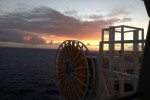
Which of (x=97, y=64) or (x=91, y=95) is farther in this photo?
(x=91, y=95)

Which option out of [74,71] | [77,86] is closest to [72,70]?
[74,71]

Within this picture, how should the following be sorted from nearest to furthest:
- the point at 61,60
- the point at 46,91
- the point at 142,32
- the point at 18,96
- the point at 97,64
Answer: the point at 97,64
the point at 142,32
the point at 61,60
the point at 18,96
the point at 46,91

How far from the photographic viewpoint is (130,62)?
55.9 feet

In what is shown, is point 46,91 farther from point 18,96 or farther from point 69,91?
point 69,91

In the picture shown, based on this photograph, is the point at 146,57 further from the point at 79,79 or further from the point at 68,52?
the point at 68,52

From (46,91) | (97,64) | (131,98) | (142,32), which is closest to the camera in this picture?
(131,98)

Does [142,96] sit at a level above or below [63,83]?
above

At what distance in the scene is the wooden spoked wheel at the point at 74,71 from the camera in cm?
1652

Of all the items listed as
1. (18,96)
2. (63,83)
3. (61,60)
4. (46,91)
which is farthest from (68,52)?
(46,91)

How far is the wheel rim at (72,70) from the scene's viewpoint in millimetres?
16734

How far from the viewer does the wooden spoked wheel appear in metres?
16.5

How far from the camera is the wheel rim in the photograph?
54.9ft

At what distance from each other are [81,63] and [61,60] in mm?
3909

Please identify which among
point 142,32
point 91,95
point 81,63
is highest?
point 142,32
